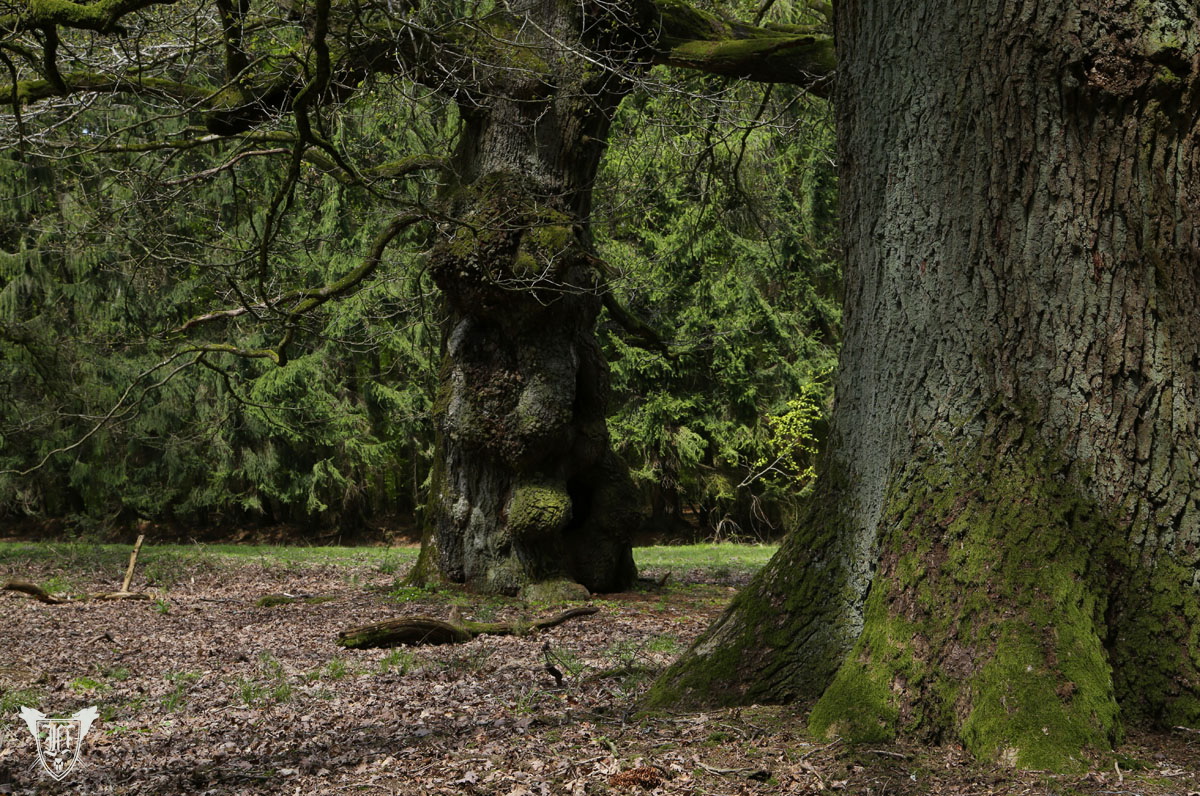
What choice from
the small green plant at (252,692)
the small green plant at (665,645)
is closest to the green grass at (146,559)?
the small green plant at (252,692)

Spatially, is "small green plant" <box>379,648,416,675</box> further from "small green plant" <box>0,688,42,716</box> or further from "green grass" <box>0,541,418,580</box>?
"green grass" <box>0,541,418,580</box>

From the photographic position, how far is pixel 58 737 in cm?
451

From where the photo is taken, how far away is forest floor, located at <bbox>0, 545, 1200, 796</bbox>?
10.9ft

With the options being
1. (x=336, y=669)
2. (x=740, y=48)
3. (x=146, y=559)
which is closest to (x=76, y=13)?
(x=336, y=669)

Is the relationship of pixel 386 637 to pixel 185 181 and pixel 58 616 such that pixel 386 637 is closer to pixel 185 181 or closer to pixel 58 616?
pixel 58 616

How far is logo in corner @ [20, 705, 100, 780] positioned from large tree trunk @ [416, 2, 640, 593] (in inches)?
192

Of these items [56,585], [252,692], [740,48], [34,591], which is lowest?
[56,585]

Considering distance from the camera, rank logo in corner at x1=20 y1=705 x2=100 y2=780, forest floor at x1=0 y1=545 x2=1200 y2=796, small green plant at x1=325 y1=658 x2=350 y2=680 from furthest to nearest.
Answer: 1. small green plant at x1=325 y1=658 x2=350 y2=680
2. logo in corner at x1=20 y1=705 x2=100 y2=780
3. forest floor at x1=0 y1=545 x2=1200 y2=796

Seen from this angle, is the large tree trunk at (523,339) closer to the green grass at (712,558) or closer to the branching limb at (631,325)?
the branching limb at (631,325)

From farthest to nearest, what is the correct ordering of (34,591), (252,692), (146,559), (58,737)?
(146,559), (34,591), (252,692), (58,737)

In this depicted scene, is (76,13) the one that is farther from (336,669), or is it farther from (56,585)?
(56,585)

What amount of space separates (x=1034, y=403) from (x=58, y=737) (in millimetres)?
4555

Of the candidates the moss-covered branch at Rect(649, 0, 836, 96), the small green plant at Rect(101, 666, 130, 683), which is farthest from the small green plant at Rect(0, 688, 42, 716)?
the moss-covered branch at Rect(649, 0, 836, 96)

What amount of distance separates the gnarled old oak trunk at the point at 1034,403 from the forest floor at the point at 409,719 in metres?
0.24
